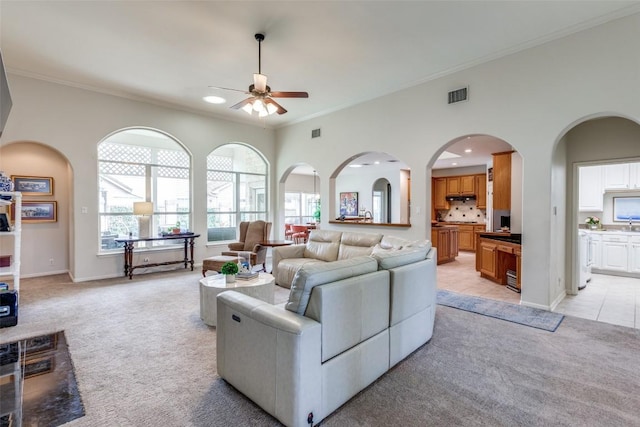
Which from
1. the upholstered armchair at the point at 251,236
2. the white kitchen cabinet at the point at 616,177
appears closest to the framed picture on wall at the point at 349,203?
the upholstered armchair at the point at 251,236

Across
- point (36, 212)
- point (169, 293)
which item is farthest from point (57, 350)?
point (36, 212)

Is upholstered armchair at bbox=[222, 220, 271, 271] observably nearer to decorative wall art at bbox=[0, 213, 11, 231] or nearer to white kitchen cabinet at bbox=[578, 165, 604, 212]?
decorative wall art at bbox=[0, 213, 11, 231]

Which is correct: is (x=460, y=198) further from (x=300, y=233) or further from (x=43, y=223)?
(x=43, y=223)

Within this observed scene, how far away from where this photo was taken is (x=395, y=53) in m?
4.09

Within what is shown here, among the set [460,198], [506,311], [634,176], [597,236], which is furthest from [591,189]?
[506,311]

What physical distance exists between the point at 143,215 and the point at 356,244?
407cm

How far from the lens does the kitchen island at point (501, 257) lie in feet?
16.4

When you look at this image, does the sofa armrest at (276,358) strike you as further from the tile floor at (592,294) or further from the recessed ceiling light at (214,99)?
the recessed ceiling light at (214,99)

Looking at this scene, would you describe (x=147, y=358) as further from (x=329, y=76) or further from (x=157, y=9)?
(x=329, y=76)

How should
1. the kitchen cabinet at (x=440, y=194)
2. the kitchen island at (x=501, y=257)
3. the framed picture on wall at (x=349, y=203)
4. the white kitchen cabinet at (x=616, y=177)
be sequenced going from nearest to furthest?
1. the kitchen island at (x=501, y=257)
2. the white kitchen cabinet at (x=616, y=177)
3. the kitchen cabinet at (x=440, y=194)
4. the framed picture on wall at (x=349, y=203)

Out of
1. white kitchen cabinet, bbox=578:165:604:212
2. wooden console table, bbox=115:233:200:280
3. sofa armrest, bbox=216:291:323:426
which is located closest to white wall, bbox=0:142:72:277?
wooden console table, bbox=115:233:200:280

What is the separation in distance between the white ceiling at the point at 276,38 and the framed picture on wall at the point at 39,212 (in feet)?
7.71

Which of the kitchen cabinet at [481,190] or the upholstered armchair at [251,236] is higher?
the kitchen cabinet at [481,190]

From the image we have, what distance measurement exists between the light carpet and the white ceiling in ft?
11.1
